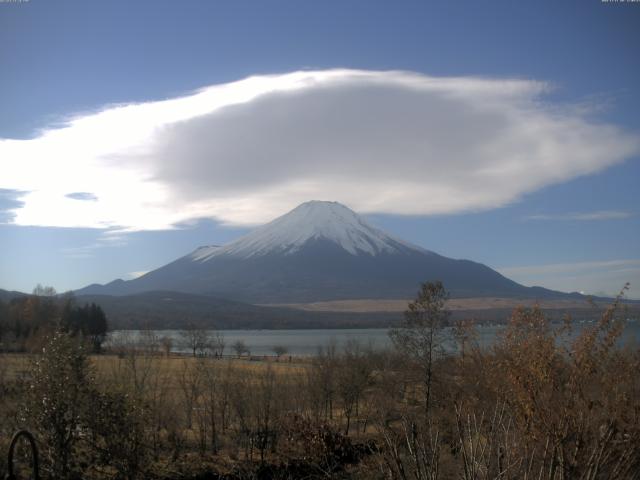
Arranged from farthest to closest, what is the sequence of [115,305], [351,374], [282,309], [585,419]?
1. [282,309]
2. [115,305]
3. [351,374]
4. [585,419]

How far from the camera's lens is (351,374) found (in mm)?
31703

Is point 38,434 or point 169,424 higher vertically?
point 38,434

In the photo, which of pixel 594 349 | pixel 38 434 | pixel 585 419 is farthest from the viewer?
pixel 38 434

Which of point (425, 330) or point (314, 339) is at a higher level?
point (425, 330)

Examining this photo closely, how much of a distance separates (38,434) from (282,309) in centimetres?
17569

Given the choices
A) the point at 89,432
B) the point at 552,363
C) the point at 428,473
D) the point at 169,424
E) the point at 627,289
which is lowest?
the point at 169,424

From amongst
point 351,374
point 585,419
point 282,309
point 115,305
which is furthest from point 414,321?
point 282,309

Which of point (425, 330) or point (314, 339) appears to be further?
point (314, 339)

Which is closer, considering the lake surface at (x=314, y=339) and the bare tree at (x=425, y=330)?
the lake surface at (x=314, y=339)

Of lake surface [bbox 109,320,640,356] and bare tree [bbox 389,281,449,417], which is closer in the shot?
lake surface [bbox 109,320,640,356]

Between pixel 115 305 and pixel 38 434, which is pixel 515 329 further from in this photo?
pixel 115 305

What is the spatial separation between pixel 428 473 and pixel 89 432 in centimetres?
1201

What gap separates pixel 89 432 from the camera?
16.1 metres

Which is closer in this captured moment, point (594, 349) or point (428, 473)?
point (428, 473)
